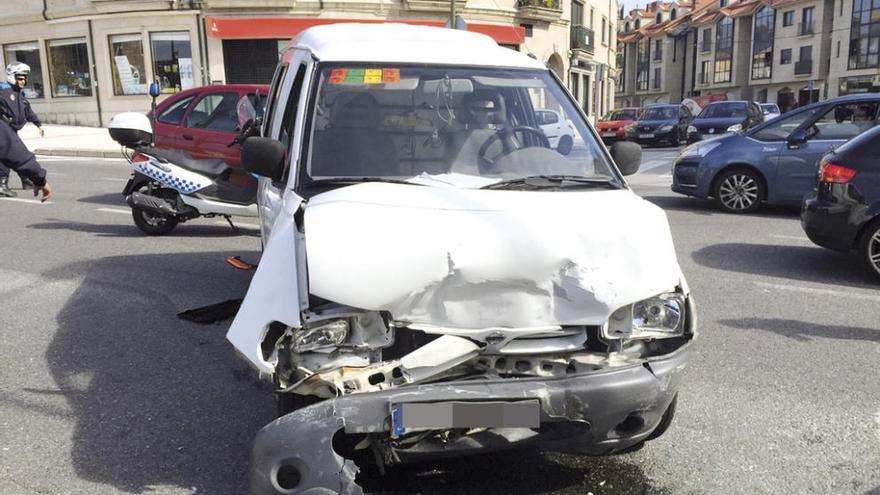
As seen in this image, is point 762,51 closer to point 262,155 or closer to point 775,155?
point 775,155

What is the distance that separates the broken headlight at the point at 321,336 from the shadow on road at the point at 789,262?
5521 millimetres

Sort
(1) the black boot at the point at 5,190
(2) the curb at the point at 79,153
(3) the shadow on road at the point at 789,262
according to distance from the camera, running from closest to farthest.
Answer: (3) the shadow on road at the point at 789,262 → (1) the black boot at the point at 5,190 → (2) the curb at the point at 79,153

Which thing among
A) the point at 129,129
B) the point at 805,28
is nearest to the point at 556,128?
the point at 129,129

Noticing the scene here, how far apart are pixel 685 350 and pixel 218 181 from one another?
266 inches

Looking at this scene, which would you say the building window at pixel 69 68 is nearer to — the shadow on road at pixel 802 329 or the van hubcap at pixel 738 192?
the van hubcap at pixel 738 192

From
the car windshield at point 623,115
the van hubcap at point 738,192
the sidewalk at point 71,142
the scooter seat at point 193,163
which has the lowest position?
the van hubcap at point 738,192

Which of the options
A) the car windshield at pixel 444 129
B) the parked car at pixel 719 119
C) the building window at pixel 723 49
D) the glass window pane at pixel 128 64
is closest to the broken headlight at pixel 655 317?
the car windshield at pixel 444 129

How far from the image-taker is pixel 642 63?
9656cm

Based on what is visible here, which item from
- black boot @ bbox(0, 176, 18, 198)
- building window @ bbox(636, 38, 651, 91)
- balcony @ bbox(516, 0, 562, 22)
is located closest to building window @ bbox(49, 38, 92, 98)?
balcony @ bbox(516, 0, 562, 22)

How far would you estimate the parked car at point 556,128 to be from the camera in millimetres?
4100

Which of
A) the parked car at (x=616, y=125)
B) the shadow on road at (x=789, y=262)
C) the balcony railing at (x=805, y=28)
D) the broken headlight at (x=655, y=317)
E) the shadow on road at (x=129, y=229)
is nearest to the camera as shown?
the broken headlight at (x=655, y=317)

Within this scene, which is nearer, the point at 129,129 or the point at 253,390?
the point at 253,390

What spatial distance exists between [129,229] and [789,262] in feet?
25.7

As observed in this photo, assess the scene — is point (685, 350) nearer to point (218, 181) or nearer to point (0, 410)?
point (0, 410)
